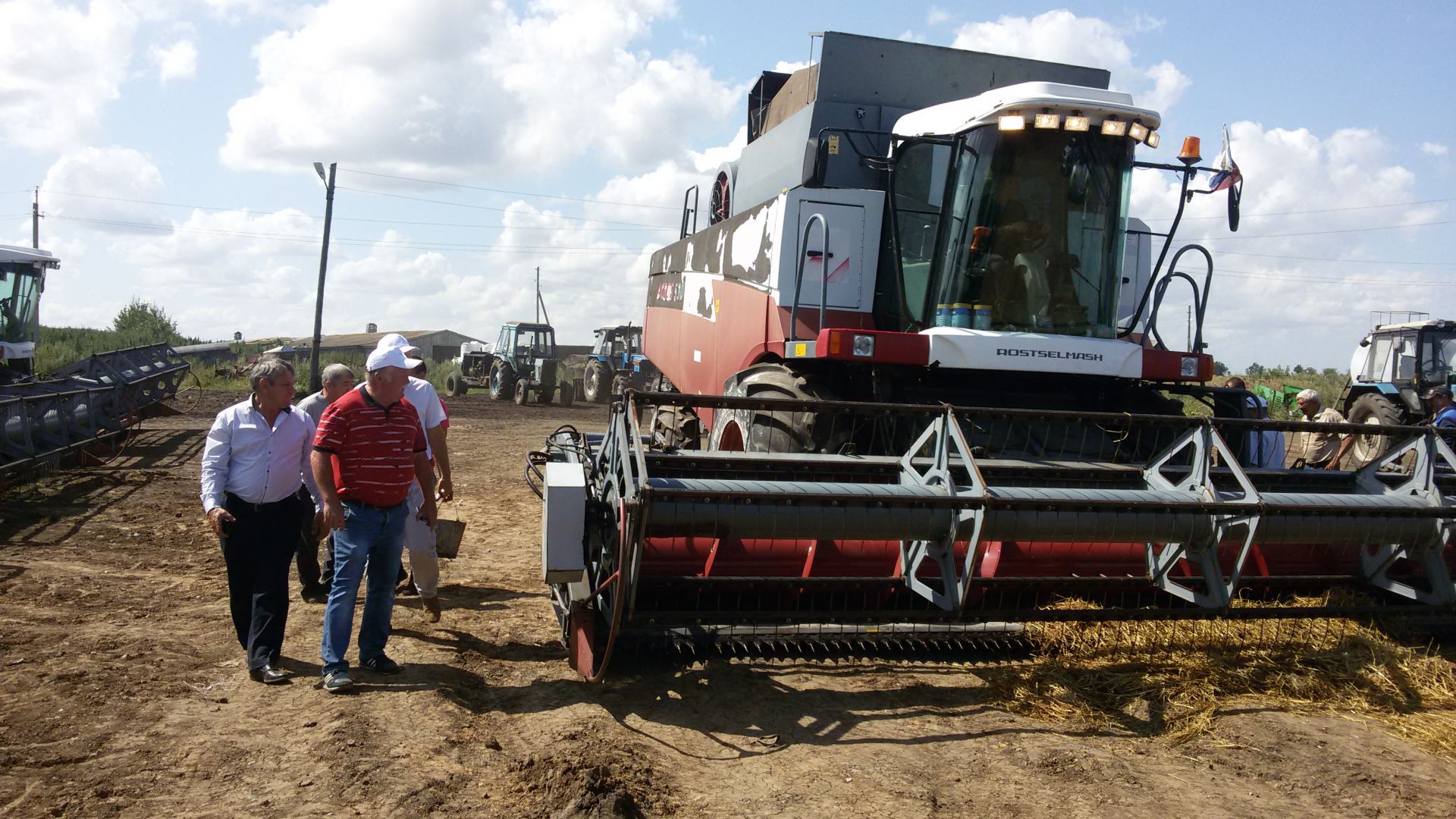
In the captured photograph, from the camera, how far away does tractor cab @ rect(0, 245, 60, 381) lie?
13.1 metres

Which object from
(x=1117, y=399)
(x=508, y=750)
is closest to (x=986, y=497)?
(x=508, y=750)

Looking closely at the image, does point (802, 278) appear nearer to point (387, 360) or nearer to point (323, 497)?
point (387, 360)

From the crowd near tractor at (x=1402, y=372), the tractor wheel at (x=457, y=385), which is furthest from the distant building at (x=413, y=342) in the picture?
the crowd near tractor at (x=1402, y=372)

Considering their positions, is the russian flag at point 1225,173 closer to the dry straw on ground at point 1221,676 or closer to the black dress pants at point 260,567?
the dry straw on ground at point 1221,676

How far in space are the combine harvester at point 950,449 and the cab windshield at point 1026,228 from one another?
0.01 metres

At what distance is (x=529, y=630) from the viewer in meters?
5.49

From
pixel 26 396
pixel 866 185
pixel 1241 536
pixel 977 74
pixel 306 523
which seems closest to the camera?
pixel 1241 536

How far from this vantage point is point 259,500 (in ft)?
14.6

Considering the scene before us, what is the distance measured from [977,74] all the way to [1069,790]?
19.4ft

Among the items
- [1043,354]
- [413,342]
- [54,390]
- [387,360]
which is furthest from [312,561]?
[413,342]

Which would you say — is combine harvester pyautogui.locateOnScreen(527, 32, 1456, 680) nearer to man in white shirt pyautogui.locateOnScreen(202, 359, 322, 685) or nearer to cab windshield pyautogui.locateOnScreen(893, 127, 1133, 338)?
cab windshield pyautogui.locateOnScreen(893, 127, 1133, 338)

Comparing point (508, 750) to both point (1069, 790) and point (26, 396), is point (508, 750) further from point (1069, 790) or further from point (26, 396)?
point (26, 396)

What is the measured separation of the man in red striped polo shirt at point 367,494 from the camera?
14.2 feet

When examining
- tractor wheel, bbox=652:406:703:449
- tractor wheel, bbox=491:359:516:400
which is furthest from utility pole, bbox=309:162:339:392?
tractor wheel, bbox=652:406:703:449
